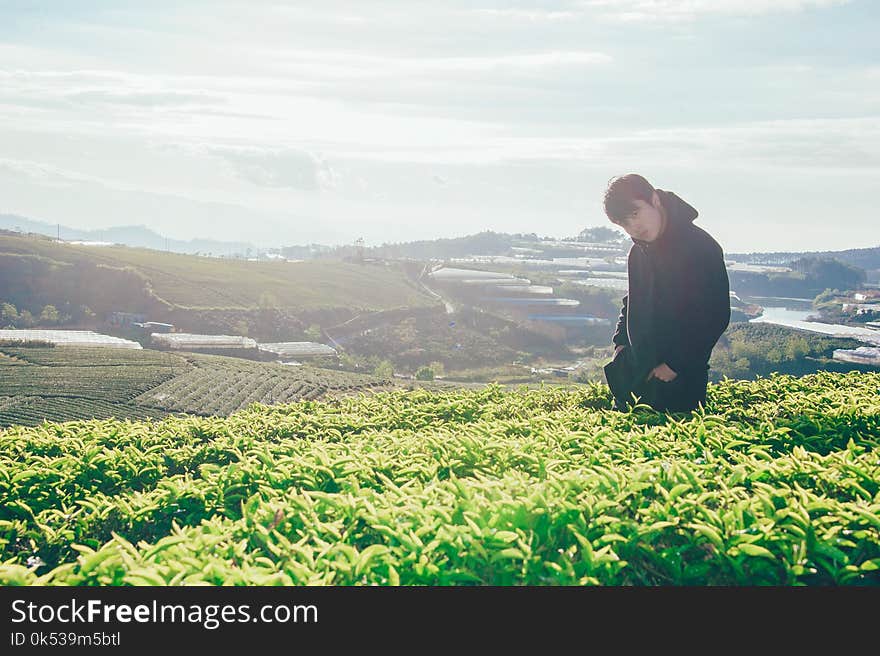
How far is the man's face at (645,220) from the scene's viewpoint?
7.34 meters

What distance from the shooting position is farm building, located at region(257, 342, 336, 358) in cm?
5342

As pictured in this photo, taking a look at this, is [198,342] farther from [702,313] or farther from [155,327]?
[702,313]

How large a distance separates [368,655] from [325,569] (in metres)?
0.43

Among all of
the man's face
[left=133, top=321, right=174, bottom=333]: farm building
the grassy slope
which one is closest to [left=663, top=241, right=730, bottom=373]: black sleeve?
the man's face

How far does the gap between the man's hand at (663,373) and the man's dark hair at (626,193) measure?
58.7 inches

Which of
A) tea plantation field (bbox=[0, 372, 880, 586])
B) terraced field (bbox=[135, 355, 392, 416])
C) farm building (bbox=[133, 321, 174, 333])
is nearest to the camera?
tea plantation field (bbox=[0, 372, 880, 586])

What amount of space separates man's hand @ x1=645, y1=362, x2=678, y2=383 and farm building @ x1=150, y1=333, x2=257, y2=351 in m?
45.2

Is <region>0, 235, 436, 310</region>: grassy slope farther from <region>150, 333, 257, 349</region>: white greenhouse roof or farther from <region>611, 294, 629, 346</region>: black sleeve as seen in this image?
<region>611, 294, 629, 346</region>: black sleeve

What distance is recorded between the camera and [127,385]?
2911cm

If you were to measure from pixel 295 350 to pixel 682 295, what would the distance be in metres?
50.7

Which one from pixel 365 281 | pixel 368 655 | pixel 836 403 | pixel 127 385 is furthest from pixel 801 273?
pixel 368 655

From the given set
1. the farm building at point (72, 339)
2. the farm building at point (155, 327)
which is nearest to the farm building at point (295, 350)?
the farm building at point (155, 327)

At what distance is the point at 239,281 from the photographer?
263 feet

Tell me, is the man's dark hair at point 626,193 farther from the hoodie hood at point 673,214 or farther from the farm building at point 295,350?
the farm building at point 295,350
